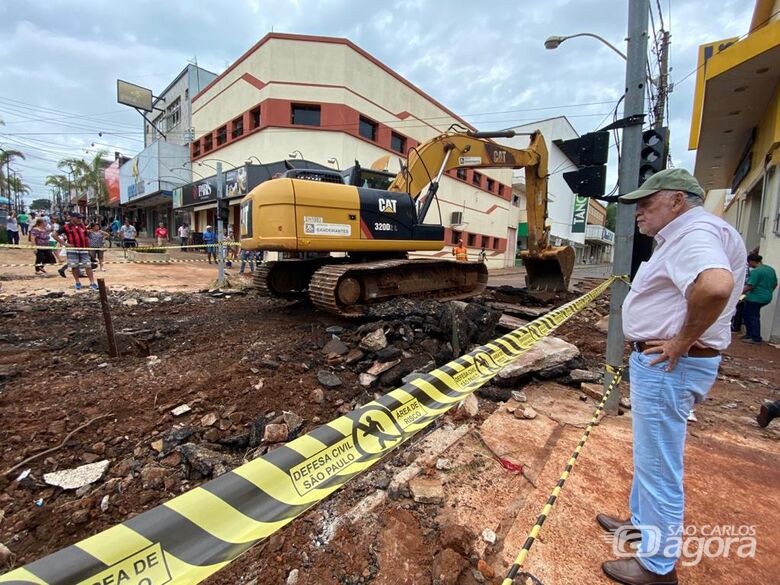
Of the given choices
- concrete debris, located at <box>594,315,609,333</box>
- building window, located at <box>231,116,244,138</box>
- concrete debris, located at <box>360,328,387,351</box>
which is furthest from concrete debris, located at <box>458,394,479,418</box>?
building window, located at <box>231,116,244,138</box>

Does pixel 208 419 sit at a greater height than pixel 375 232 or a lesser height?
lesser

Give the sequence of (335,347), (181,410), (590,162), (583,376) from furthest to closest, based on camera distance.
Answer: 1. (335,347)
2. (583,376)
3. (590,162)
4. (181,410)

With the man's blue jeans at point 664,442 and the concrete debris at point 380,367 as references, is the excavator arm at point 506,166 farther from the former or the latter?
the man's blue jeans at point 664,442

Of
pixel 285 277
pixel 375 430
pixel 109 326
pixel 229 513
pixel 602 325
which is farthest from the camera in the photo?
pixel 602 325

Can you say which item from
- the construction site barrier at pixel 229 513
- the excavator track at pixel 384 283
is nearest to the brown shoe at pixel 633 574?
the construction site barrier at pixel 229 513

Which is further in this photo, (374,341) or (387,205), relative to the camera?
(387,205)

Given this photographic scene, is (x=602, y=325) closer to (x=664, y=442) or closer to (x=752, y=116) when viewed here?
(x=664, y=442)

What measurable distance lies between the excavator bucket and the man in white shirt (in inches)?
295

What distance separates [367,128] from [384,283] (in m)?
12.8

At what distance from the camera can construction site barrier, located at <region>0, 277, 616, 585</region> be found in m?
0.86

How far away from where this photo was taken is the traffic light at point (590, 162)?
146 inches

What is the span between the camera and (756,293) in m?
7.20

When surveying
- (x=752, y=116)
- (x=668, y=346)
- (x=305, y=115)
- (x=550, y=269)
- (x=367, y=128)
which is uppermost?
(x=305, y=115)

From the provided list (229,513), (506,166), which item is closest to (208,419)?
(229,513)
